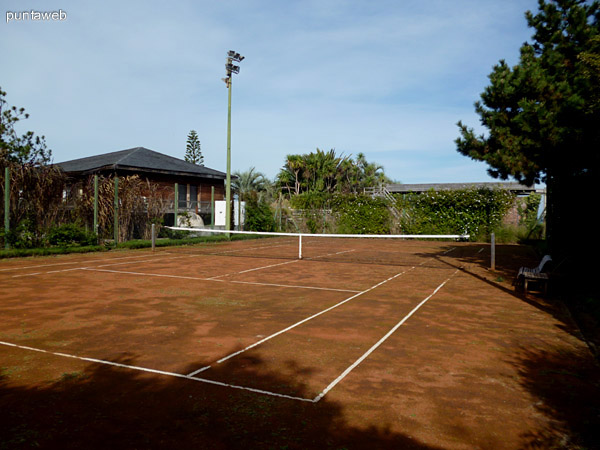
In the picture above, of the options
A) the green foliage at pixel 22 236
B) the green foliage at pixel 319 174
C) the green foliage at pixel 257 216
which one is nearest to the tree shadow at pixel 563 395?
the green foliage at pixel 22 236

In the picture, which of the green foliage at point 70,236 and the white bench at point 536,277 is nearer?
the white bench at point 536,277

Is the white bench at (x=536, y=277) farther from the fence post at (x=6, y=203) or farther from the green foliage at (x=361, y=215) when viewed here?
the green foliage at (x=361, y=215)

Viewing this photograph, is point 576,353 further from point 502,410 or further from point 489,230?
point 489,230

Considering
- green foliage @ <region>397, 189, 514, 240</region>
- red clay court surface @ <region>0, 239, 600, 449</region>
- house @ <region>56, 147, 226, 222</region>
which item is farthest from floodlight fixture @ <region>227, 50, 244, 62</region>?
red clay court surface @ <region>0, 239, 600, 449</region>

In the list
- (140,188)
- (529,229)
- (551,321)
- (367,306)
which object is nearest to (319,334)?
(367,306)

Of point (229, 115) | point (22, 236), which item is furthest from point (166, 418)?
point (229, 115)

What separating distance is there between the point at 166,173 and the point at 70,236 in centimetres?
1096

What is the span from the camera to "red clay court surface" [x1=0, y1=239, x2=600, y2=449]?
3.45 m

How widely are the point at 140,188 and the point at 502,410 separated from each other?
738 inches

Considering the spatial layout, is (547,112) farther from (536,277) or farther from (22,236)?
(22,236)

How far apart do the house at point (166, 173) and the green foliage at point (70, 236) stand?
21.5 feet

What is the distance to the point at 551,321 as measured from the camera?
694 cm

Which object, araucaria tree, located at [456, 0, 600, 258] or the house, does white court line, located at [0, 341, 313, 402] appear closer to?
araucaria tree, located at [456, 0, 600, 258]

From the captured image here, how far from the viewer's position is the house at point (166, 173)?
2497 cm
